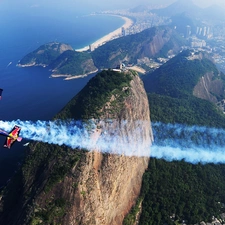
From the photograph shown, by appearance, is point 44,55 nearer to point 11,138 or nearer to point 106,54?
point 106,54

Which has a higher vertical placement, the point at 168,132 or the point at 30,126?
the point at 30,126

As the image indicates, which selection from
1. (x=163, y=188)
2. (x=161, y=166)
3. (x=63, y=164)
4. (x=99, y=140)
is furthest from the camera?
(x=161, y=166)

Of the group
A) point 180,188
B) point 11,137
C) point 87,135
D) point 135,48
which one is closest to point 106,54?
point 135,48

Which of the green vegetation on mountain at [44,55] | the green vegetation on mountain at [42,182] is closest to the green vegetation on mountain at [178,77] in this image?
the green vegetation on mountain at [42,182]

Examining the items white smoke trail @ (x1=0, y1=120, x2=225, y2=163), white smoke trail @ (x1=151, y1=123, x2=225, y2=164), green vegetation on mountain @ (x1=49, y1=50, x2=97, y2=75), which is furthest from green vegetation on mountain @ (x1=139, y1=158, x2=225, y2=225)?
green vegetation on mountain @ (x1=49, y1=50, x2=97, y2=75)

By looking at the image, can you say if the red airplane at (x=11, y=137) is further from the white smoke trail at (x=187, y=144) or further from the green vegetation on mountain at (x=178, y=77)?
the green vegetation on mountain at (x=178, y=77)

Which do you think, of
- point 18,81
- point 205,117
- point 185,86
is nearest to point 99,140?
point 205,117

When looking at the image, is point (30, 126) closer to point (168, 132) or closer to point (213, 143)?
point (168, 132)
